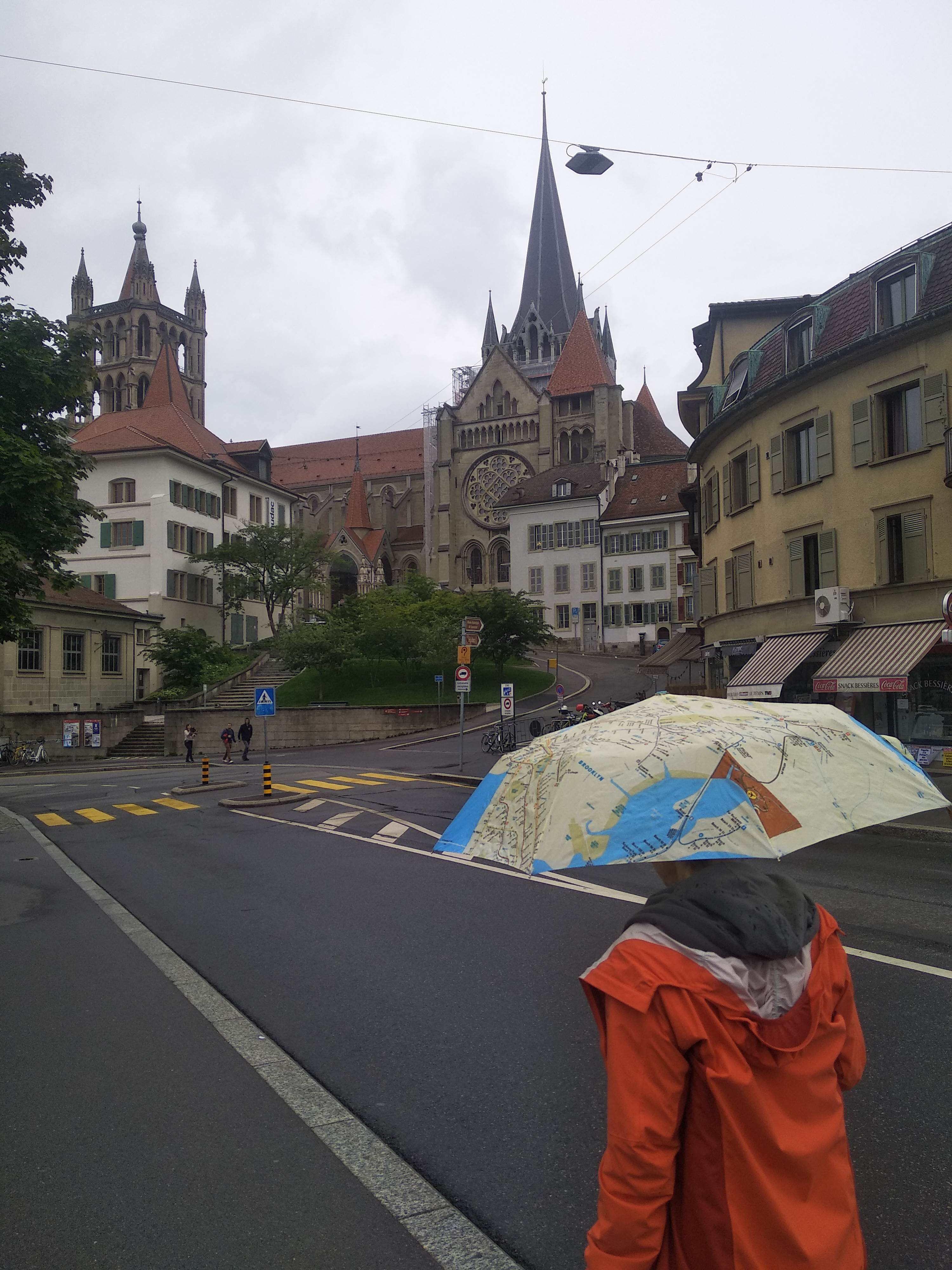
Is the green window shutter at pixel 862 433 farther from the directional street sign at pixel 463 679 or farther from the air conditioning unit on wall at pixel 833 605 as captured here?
the directional street sign at pixel 463 679

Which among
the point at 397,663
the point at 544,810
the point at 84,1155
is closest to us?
the point at 544,810

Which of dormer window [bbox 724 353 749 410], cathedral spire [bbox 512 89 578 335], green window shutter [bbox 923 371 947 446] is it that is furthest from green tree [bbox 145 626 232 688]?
cathedral spire [bbox 512 89 578 335]

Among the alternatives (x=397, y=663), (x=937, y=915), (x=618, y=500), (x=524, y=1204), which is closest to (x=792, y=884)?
(x=524, y=1204)

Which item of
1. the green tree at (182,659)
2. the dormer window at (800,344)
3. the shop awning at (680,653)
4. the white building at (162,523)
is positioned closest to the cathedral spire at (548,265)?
the white building at (162,523)

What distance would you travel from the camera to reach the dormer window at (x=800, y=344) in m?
23.6

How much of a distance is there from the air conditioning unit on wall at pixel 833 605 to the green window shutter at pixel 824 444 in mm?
2844

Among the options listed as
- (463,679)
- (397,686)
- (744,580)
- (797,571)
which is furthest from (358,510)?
(797,571)

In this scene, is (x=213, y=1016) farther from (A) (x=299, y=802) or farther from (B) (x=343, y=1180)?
(A) (x=299, y=802)

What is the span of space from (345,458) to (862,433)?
324 ft

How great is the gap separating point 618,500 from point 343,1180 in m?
69.4

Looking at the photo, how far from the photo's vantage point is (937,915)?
8.07 m

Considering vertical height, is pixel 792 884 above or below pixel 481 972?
above

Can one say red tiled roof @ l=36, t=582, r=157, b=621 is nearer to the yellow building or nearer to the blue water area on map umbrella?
the yellow building

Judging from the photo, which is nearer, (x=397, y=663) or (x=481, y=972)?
(x=481, y=972)
